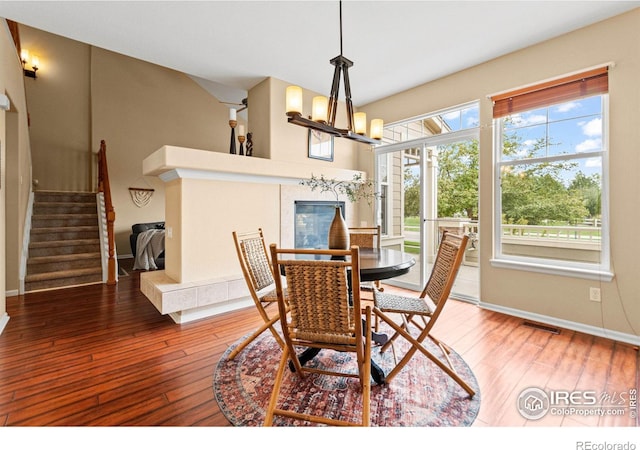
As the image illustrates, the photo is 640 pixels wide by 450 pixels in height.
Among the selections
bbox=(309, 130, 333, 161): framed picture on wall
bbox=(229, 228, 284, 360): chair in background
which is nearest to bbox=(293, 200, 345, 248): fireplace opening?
bbox=(309, 130, 333, 161): framed picture on wall

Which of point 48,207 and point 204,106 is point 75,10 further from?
point 204,106

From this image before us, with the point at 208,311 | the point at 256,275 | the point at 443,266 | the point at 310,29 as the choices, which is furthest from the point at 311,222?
the point at 443,266

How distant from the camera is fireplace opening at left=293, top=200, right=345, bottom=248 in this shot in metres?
4.02

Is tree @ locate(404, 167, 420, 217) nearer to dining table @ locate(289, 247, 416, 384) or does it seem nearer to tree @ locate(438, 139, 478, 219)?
tree @ locate(438, 139, 478, 219)

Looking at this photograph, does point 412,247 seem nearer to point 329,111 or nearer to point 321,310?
point 329,111

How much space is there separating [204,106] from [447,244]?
715cm

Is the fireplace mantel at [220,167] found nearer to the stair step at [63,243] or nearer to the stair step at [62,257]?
the stair step at [62,257]

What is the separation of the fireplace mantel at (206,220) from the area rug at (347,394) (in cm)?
99

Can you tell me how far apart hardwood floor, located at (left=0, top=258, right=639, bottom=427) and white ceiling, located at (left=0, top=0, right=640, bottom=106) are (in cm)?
272

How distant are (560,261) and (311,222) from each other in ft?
9.20

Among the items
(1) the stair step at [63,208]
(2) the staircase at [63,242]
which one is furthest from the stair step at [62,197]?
(1) the stair step at [63,208]

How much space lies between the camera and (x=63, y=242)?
4531 mm

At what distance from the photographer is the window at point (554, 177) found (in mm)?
2680
